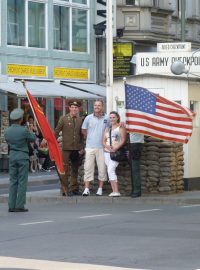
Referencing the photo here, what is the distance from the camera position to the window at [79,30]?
140 ft

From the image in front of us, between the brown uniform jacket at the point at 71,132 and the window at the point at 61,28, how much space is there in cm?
2103

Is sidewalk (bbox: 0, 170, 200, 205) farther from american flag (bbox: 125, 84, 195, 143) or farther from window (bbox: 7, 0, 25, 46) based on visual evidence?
window (bbox: 7, 0, 25, 46)

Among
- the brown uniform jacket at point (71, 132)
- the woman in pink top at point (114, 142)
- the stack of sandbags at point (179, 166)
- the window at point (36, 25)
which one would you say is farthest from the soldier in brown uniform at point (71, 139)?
the window at point (36, 25)

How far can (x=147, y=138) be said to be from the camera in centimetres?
2077

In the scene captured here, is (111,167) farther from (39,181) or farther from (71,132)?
(39,181)

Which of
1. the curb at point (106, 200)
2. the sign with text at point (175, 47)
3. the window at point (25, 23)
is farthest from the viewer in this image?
the window at point (25, 23)

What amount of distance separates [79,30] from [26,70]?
4.38 metres

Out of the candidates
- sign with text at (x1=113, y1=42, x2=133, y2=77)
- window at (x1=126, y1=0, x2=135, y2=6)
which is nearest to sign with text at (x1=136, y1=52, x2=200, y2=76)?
sign with text at (x1=113, y1=42, x2=133, y2=77)

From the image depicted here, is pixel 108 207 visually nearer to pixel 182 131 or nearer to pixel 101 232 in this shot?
pixel 182 131

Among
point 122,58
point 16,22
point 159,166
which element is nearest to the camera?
point 159,166

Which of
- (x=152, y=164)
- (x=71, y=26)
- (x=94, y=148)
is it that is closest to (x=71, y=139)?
(x=94, y=148)

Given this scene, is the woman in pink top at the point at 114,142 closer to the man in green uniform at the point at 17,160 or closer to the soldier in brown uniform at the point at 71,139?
the soldier in brown uniform at the point at 71,139

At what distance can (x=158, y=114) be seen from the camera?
68.2 feet

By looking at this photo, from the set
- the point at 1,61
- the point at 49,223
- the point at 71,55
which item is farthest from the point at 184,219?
the point at 71,55
